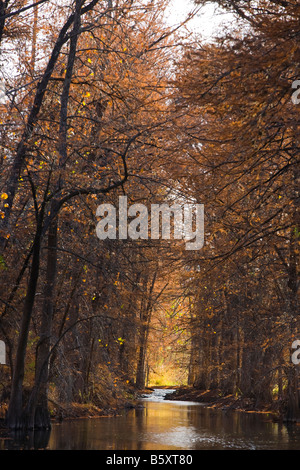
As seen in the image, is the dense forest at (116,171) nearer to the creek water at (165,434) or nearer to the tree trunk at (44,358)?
the tree trunk at (44,358)

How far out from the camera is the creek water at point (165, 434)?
1166 centimetres

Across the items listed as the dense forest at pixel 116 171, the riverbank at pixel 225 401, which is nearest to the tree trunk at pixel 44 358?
the dense forest at pixel 116 171

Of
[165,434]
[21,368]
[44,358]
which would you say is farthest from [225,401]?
[21,368]

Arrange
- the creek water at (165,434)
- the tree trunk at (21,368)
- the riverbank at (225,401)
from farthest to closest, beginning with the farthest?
the riverbank at (225,401) < the tree trunk at (21,368) < the creek water at (165,434)

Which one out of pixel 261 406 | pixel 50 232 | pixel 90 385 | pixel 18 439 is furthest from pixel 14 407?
pixel 261 406

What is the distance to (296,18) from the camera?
8.62 metres

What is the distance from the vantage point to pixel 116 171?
1419 cm

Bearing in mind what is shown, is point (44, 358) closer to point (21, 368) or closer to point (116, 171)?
point (21, 368)

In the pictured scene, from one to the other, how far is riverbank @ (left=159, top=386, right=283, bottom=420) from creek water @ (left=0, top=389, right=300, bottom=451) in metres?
2.12

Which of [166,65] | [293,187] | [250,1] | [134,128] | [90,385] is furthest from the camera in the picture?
[166,65]

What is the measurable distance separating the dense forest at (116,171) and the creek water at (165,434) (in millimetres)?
1019

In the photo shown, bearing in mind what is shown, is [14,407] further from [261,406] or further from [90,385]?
[261,406]

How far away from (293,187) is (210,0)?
446 cm

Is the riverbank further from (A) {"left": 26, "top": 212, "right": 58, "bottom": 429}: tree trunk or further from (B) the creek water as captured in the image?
(A) {"left": 26, "top": 212, "right": 58, "bottom": 429}: tree trunk
